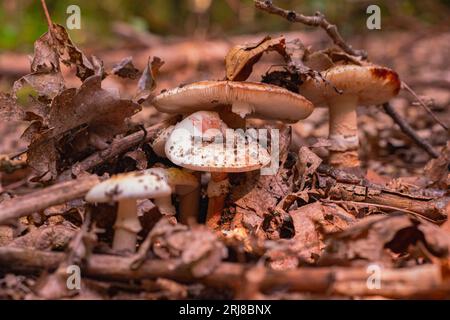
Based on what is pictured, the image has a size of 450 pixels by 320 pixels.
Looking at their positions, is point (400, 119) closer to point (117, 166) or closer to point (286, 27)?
point (117, 166)

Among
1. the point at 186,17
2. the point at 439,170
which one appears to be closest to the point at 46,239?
the point at 439,170

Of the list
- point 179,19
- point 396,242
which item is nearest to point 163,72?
point 179,19

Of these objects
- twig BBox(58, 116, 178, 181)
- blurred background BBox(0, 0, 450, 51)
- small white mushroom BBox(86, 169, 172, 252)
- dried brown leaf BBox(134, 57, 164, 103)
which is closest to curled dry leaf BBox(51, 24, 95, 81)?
dried brown leaf BBox(134, 57, 164, 103)

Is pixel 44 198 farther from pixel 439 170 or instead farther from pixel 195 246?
pixel 439 170

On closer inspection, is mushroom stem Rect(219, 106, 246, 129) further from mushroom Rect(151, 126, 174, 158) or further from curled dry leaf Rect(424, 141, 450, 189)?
curled dry leaf Rect(424, 141, 450, 189)

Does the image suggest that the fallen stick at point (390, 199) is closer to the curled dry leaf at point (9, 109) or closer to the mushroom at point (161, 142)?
the mushroom at point (161, 142)

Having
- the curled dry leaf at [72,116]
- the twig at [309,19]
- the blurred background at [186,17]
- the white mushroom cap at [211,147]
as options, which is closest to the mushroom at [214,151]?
the white mushroom cap at [211,147]
